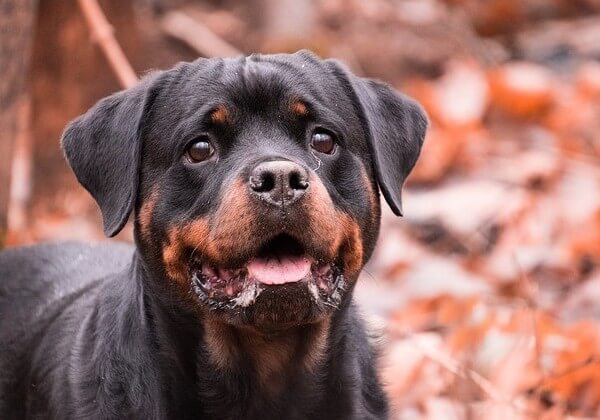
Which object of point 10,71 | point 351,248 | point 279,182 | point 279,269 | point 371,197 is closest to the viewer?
point 279,182

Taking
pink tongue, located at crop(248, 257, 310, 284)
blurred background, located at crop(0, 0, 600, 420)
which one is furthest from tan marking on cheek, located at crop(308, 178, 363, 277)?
blurred background, located at crop(0, 0, 600, 420)

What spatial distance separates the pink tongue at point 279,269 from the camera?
4219 millimetres

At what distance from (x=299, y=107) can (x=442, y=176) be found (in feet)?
16.3

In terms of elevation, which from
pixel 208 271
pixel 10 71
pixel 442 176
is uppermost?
pixel 208 271

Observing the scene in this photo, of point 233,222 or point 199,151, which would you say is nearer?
point 233,222

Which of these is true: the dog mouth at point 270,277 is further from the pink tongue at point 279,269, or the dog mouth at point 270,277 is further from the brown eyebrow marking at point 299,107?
the brown eyebrow marking at point 299,107

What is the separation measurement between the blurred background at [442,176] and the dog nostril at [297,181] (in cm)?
134

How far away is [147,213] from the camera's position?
458 centimetres

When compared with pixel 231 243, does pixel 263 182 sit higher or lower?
higher

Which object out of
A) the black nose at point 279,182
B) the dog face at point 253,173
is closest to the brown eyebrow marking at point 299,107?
the dog face at point 253,173

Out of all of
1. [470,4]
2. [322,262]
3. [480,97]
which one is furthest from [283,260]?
[470,4]

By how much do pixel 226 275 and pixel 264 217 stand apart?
1.13ft

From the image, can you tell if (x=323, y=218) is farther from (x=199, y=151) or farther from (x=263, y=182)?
(x=199, y=151)

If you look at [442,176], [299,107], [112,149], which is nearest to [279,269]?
[299,107]
